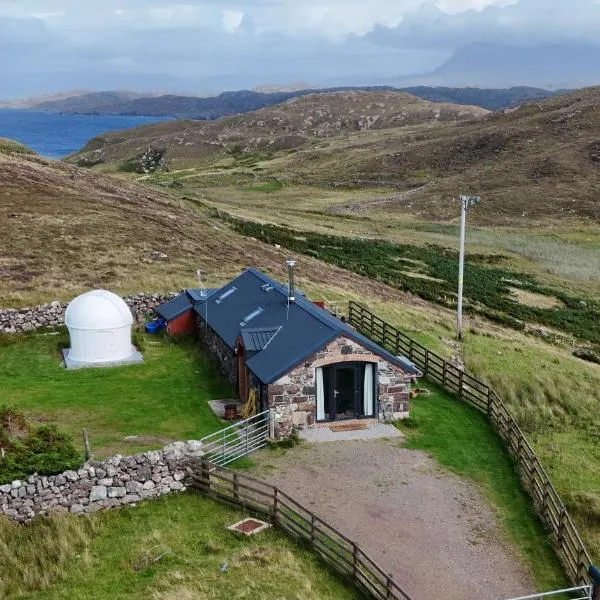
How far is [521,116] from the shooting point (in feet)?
502

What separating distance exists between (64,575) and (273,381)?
865cm

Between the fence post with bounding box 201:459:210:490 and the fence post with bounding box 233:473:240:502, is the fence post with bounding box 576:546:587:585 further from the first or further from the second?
the fence post with bounding box 201:459:210:490

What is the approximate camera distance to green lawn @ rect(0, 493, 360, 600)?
1443 cm

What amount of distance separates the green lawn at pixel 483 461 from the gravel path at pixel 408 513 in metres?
0.42

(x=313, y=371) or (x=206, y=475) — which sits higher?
(x=313, y=371)

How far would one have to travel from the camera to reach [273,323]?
2561cm

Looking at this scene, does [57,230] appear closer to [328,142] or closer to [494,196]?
[494,196]

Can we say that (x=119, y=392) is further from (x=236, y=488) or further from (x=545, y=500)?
(x=545, y=500)

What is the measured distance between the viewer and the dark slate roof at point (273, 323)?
22.5 meters

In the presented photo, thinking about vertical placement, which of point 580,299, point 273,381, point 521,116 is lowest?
point 580,299

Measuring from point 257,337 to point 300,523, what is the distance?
8742mm

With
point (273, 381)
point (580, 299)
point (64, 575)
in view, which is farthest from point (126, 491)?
point (580, 299)

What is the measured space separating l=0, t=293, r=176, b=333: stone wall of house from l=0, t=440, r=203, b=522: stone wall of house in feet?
53.9

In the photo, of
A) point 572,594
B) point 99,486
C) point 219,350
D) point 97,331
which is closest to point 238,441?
point 99,486
